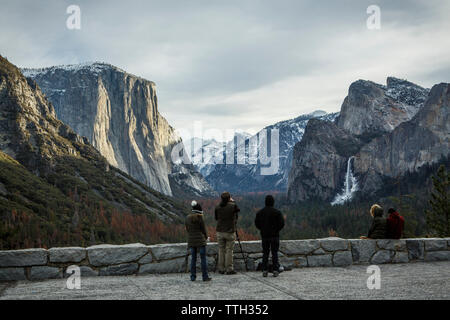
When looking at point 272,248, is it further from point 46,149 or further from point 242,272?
point 46,149

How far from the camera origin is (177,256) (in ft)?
43.3

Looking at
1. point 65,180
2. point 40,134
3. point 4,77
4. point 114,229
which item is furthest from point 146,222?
point 4,77

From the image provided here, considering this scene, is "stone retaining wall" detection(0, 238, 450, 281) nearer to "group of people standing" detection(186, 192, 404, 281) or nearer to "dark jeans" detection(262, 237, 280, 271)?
"group of people standing" detection(186, 192, 404, 281)

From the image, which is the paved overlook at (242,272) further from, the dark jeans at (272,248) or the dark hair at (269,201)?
the dark hair at (269,201)

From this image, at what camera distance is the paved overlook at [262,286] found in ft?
31.1

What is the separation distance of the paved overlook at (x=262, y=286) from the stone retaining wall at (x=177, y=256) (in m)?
0.42

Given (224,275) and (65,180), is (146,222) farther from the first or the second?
(224,275)

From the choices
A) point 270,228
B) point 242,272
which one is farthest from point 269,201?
point 242,272

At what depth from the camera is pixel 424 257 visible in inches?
559

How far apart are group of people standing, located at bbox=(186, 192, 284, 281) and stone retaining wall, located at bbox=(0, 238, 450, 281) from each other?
87cm

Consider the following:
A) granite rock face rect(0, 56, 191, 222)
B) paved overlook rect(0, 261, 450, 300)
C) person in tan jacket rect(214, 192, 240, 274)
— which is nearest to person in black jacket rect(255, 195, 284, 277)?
paved overlook rect(0, 261, 450, 300)

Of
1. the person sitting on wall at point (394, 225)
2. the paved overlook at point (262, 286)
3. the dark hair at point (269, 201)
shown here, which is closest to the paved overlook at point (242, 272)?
the paved overlook at point (262, 286)

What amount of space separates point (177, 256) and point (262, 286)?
3494mm

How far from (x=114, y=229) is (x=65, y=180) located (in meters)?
25.7
